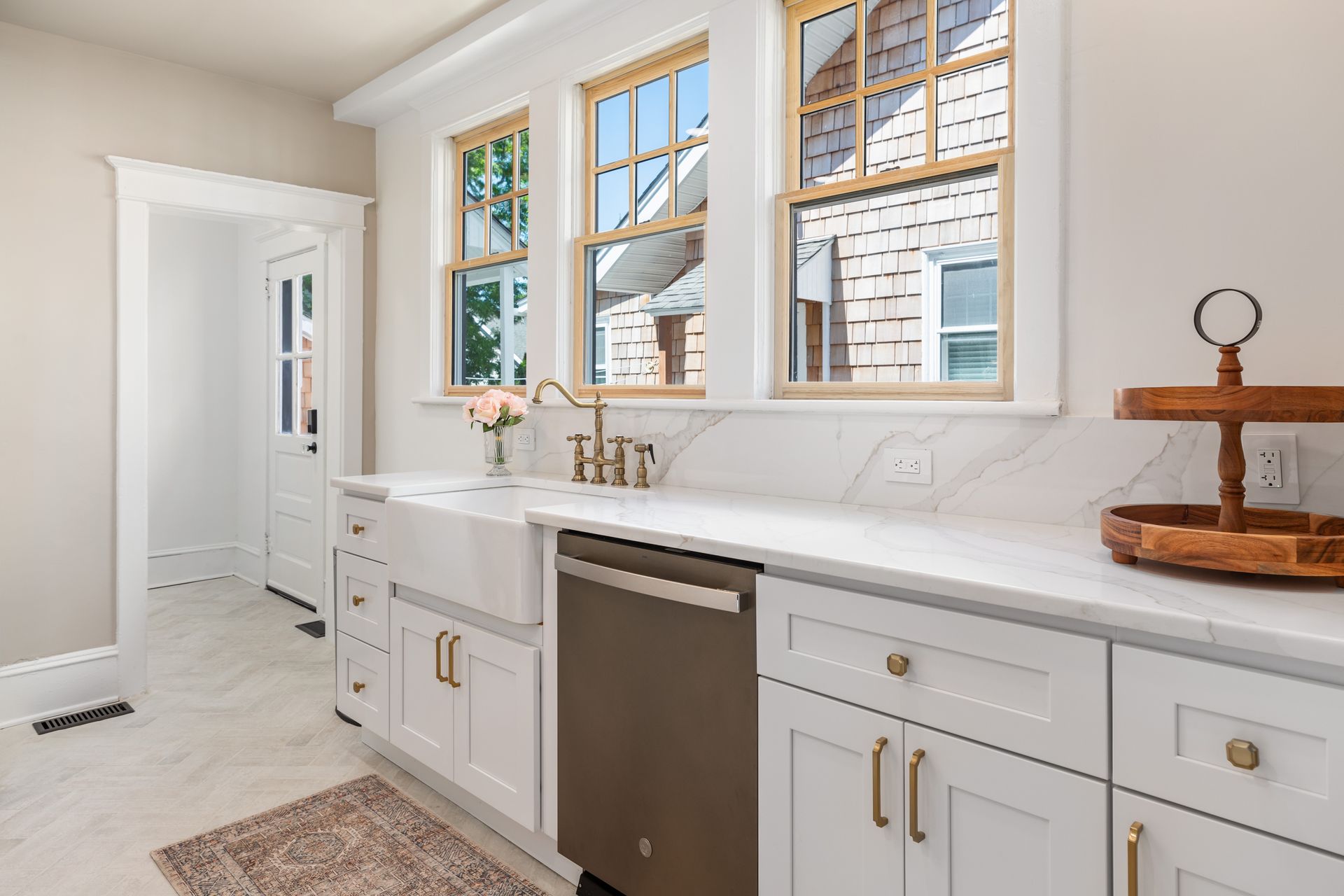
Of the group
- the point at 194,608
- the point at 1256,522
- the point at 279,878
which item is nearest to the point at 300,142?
the point at 194,608

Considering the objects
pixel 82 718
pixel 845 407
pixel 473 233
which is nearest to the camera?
pixel 845 407

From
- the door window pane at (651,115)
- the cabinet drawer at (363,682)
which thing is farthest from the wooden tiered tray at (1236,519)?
the cabinet drawer at (363,682)

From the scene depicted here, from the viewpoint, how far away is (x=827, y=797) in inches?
54.4

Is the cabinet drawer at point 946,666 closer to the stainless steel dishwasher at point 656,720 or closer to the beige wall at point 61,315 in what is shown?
the stainless steel dishwasher at point 656,720

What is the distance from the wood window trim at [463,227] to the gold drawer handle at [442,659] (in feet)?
4.30

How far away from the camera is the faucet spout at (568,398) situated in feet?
8.80

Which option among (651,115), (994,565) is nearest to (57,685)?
(651,115)

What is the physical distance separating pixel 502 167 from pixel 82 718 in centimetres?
279

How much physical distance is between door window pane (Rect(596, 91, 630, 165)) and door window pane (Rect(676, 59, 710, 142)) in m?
0.26

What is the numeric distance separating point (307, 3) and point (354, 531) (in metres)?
2.00

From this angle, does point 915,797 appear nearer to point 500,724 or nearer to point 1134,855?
point 1134,855

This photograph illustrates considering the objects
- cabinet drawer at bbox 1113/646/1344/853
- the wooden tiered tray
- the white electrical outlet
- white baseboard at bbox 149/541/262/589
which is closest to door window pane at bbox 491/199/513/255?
the white electrical outlet

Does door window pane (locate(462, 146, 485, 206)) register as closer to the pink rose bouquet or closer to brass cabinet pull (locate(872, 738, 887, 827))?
the pink rose bouquet

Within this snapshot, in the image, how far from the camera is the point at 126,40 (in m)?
3.21
